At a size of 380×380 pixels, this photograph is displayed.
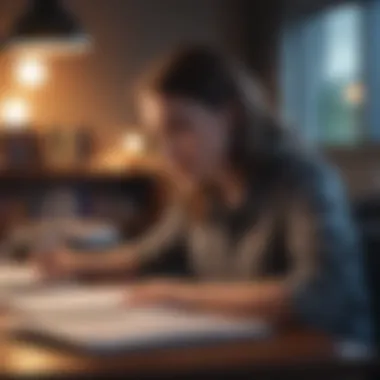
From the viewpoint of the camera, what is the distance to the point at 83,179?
17.0 ft

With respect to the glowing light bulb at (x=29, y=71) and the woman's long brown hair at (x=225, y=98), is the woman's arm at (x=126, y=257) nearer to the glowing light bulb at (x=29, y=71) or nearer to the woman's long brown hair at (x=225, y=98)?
the woman's long brown hair at (x=225, y=98)

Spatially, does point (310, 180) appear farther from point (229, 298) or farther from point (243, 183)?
point (229, 298)

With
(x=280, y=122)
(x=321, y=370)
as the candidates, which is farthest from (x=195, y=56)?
(x=321, y=370)

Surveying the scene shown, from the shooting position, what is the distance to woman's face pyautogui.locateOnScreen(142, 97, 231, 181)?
2359mm

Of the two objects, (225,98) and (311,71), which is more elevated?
(311,71)

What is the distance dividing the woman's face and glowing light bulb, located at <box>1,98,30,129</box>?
2692 millimetres

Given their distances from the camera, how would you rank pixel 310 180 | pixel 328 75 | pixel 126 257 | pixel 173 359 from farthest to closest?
pixel 328 75 → pixel 126 257 → pixel 310 180 → pixel 173 359

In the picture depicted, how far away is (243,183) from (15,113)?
2811mm

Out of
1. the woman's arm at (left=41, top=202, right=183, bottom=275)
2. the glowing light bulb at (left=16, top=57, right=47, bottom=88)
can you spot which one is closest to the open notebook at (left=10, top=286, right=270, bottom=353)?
the woman's arm at (left=41, top=202, right=183, bottom=275)

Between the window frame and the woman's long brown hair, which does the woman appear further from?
the window frame

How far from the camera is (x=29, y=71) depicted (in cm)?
505

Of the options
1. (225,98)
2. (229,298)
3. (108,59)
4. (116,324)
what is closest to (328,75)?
(108,59)

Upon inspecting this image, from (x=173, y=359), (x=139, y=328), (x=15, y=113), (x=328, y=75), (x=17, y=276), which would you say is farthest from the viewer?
(x=328, y=75)

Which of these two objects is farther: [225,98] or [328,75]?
[328,75]
